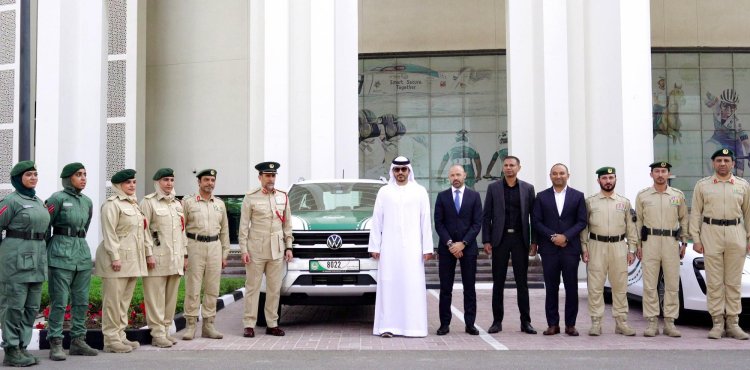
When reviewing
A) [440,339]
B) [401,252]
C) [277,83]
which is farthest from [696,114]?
[440,339]

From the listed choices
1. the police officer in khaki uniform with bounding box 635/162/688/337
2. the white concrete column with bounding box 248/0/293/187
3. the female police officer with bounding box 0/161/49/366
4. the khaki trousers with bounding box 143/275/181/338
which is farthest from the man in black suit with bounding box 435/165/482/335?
the white concrete column with bounding box 248/0/293/187

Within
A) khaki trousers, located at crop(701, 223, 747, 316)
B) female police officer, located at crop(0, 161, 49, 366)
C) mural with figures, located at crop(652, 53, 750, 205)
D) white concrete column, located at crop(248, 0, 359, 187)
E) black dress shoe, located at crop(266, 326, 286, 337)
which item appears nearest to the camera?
female police officer, located at crop(0, 161, 49, 366)

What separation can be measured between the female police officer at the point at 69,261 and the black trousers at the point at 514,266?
464 centimetres

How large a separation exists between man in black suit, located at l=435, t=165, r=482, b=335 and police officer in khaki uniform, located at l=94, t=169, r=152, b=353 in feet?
11.3

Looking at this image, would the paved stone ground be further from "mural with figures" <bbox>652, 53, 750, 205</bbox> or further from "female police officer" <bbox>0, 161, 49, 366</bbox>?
"mural with figures" <bbox>652, 53, 750, 205</bbox>

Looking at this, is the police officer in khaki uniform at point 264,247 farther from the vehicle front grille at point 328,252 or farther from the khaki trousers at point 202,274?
the khaki trousers at point 202,274

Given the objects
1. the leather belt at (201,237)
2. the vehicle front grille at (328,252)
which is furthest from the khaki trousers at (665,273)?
the leather belt at (201,237)

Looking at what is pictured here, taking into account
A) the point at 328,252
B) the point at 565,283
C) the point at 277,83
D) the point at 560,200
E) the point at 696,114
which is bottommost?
the point at 565,283

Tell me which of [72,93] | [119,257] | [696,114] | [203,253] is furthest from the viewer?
[696,114]

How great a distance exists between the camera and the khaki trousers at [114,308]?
762cm

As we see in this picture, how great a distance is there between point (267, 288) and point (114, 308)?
6.09 ft

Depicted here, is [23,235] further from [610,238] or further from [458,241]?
[610,238]

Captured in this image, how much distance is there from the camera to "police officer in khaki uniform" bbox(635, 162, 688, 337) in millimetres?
8656

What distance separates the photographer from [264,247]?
28.5ft
